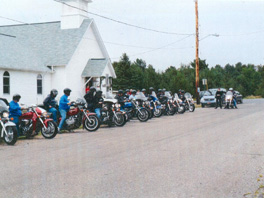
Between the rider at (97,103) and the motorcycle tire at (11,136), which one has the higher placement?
the rider at (97,103)

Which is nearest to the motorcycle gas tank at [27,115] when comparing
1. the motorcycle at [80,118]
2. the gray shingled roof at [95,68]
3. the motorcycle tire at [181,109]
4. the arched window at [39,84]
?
the motorcycle at [80,118]

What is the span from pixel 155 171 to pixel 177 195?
1.63 meters

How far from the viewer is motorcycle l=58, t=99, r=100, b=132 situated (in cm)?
1455

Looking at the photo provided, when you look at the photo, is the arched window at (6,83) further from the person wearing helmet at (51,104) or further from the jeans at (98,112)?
the person wearing helmet at (51,104)

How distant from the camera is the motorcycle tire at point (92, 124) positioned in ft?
48.8

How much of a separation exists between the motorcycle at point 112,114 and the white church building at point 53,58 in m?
11.8

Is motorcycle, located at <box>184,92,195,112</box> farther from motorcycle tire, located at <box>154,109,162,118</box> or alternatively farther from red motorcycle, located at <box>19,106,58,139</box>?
red motorcycle, located at <box>19,106,58,139</box>

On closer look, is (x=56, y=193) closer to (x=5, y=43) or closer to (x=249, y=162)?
(x=249, y=162)

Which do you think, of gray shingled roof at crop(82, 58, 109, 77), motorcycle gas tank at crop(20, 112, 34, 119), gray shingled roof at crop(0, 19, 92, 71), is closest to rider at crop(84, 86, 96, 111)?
motorcycle gas tank at crop(20, 112, 34, 119)

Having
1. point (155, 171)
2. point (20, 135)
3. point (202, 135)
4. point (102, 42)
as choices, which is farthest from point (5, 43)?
point (155, 171)

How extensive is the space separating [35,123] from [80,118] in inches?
95.8

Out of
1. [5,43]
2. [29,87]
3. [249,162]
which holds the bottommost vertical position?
[249,162]

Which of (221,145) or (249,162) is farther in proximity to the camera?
(221,145)

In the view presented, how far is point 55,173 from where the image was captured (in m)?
7.18
